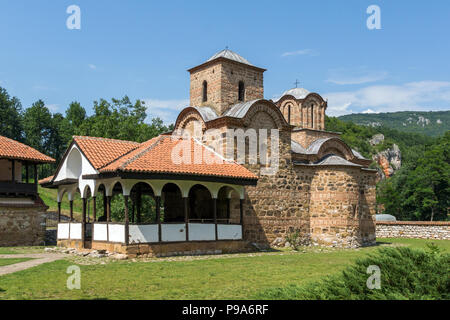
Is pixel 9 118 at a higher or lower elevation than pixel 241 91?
higher

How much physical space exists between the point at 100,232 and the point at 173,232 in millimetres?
2477

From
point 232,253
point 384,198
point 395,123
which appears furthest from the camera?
point 395,123

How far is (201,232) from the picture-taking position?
14.2 meters

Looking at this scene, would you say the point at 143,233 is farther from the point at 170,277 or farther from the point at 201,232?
the point at 170,277

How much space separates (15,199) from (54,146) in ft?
132

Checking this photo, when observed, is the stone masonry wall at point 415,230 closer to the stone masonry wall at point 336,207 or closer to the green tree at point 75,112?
the stone masonry wall at point 336,207

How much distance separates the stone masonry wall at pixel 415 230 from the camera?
2352cm

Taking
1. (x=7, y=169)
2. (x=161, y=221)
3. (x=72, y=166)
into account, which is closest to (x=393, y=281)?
(x=161, y=221)

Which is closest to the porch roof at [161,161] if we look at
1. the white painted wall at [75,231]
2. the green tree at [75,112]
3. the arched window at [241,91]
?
the white painted wall at [75,231]

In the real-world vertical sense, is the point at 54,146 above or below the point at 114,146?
above

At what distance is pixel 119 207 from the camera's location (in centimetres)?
2500

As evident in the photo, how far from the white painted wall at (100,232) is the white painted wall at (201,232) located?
2.70 meters
